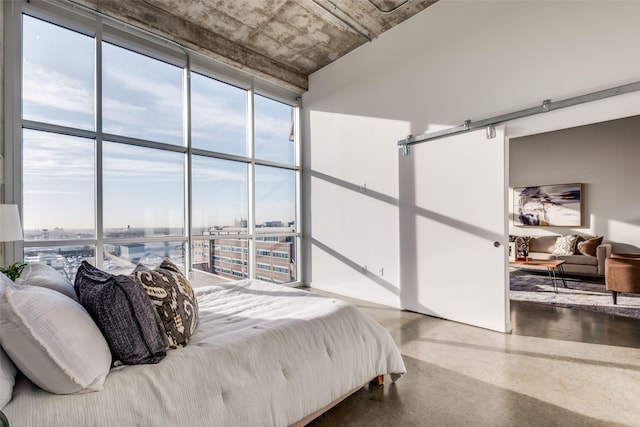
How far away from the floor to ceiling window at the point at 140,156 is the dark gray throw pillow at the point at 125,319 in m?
2.56

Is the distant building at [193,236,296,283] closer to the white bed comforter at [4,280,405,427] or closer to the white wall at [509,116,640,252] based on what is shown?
the white bed comforter at [4,280,405,427]

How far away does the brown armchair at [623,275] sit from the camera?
394 cm

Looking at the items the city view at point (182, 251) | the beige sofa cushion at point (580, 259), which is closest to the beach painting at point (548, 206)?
the beige sofa cushion at point (580, 259)

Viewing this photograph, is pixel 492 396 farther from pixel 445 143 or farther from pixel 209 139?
pixel 209 139

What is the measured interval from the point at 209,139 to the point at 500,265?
402cm

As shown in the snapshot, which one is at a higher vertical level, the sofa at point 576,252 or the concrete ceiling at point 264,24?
the concrete ceiling at point 264,24

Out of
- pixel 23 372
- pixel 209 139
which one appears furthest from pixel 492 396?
pixel 209 139

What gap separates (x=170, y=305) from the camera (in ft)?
5.18

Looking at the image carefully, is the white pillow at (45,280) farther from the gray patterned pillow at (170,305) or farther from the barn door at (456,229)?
the barn door at (456,229)

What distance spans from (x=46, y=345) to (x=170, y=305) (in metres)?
0.53

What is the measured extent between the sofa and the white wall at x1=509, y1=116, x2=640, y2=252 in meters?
0.35

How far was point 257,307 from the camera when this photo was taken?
2.17m

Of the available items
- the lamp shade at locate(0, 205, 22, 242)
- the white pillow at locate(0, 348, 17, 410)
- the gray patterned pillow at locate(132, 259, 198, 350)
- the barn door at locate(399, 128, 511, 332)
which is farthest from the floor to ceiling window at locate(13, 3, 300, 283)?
the white pillow at locate(0, 348, 17, 410)

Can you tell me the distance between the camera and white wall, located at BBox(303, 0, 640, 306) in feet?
9.11
